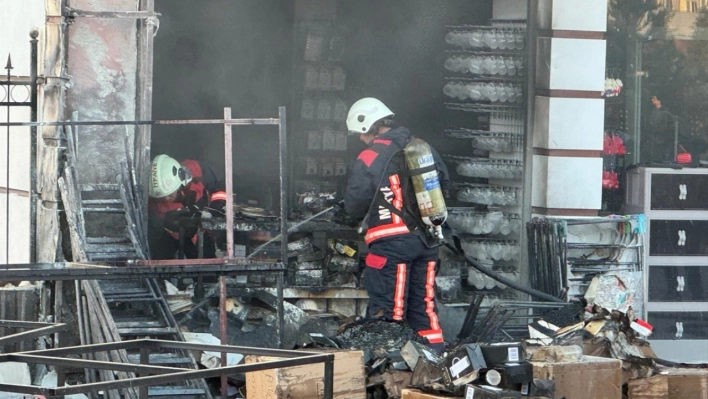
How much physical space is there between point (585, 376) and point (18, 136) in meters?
5.37

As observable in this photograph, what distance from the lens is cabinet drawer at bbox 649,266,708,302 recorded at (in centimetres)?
1091

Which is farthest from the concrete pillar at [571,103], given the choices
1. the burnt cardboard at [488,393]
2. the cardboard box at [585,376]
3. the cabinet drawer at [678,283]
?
the burnt cardboard at [488,393]

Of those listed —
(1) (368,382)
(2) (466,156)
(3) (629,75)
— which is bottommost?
(1) (368,382)

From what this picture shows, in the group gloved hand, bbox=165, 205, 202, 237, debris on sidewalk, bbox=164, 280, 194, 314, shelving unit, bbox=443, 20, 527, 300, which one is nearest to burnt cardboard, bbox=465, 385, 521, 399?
Result: debris on sidewalk, bbox=164, 280, 194, 314

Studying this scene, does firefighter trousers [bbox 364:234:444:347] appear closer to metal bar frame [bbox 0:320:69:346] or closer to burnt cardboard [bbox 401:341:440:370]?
burnt cardboard [bbox 401:341:440:370]

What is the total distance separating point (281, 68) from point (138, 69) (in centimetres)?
291

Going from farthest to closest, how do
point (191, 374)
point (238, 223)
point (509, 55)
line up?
point (509, 55) < point (238, 223) < point (191, 374)

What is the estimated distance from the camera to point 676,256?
10977 millimetres

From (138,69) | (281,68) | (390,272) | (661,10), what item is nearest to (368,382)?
(390,272)

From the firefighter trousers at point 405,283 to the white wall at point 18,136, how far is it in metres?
2.86

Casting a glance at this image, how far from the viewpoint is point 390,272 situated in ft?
29.7

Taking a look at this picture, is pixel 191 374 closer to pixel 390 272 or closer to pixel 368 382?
pixel 368 382

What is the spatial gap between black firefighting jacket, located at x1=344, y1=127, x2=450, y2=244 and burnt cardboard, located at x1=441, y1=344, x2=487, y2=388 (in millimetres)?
2131

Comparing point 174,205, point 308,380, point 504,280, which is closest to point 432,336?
point 504,280
